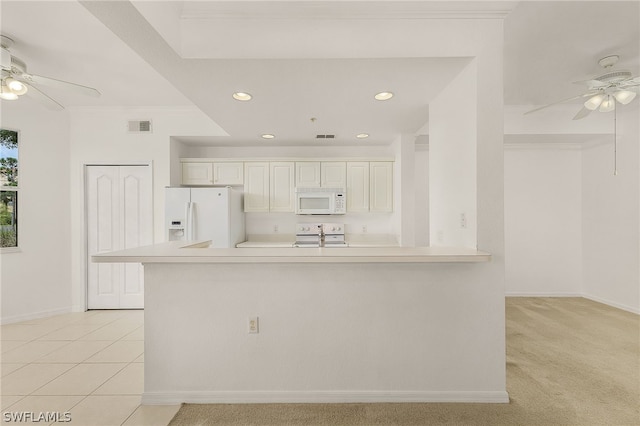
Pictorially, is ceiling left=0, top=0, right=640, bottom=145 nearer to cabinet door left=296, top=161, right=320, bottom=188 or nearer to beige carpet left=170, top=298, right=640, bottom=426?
cabinet door left=296, top=161, right=320, bottom=188

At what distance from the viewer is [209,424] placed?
1838 millimetres

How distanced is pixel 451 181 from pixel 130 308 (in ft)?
14.2

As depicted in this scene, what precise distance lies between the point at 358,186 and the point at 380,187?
0.33 metres

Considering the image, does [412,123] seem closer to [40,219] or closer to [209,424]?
[209,424]

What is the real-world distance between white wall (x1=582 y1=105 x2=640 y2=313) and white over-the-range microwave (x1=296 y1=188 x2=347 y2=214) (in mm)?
Result: 3706

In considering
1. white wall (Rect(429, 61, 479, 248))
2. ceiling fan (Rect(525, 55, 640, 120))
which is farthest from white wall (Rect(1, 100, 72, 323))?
ceiling fan (Rect(525, 55, 640, 120))

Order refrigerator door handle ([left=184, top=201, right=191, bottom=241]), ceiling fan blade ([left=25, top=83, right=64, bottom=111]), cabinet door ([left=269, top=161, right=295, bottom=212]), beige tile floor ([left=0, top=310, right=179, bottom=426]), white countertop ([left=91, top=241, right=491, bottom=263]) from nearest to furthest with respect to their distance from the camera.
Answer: white countertop ([left=91, top=241, right=491, bottom=263]), beige tile floor ([left=0, top=310, right=179, bottom=426]), ceiling fan blade ([left=25, top=83, right=64, bottom=111]), refrigerator door handle ([left=184, top=201, right=191, bottom=241]), cabinet door ([left=269, top=161, right=295, bottom=212])

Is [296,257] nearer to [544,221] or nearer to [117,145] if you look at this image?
[117,145]

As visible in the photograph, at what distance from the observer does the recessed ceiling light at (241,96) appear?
8.46 feet

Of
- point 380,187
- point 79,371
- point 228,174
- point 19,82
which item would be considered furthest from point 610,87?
point 79,371

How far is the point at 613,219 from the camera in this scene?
167 inches

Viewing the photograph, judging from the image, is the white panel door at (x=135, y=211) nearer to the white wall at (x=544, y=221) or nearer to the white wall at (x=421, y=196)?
the white wall at (x=421, y=196)

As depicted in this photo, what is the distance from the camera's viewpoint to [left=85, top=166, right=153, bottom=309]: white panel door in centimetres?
408

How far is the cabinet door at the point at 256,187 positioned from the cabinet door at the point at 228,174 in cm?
9
